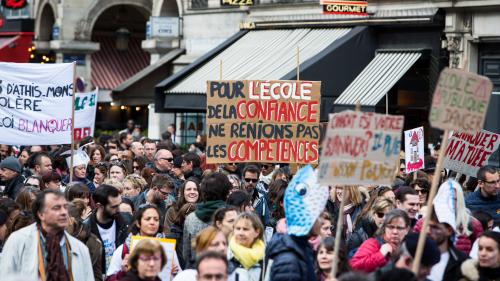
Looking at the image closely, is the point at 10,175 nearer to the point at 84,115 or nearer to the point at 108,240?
the point at 108,240

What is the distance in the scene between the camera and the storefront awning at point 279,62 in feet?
79.7

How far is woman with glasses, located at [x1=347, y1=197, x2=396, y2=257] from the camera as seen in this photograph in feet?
38.5

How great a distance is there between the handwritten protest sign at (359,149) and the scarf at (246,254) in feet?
4.34

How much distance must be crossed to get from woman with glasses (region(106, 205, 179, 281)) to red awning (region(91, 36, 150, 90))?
29026 millimetres

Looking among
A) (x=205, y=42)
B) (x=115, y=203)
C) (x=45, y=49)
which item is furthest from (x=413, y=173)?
(x=45, y=49)

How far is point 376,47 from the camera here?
24797mm

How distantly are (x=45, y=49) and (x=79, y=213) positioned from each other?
26734 mm

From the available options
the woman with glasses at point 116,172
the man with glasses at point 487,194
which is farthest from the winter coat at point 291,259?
the woman with glasses at point 116,172

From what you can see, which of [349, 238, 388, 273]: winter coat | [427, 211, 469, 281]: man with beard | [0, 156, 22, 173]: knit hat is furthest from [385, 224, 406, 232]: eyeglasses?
[0, 156, 22, 173]: knit hat

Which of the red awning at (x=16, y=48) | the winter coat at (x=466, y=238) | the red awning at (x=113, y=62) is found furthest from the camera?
the red awning at (x=113, y=62)

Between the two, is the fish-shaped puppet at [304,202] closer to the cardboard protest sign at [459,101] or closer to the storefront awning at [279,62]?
the cardboard protest sign at [459,101]

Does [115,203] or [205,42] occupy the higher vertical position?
[205,42]

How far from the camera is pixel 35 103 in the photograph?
16.4 metres

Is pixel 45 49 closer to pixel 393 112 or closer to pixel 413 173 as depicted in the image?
pixel 393 112
